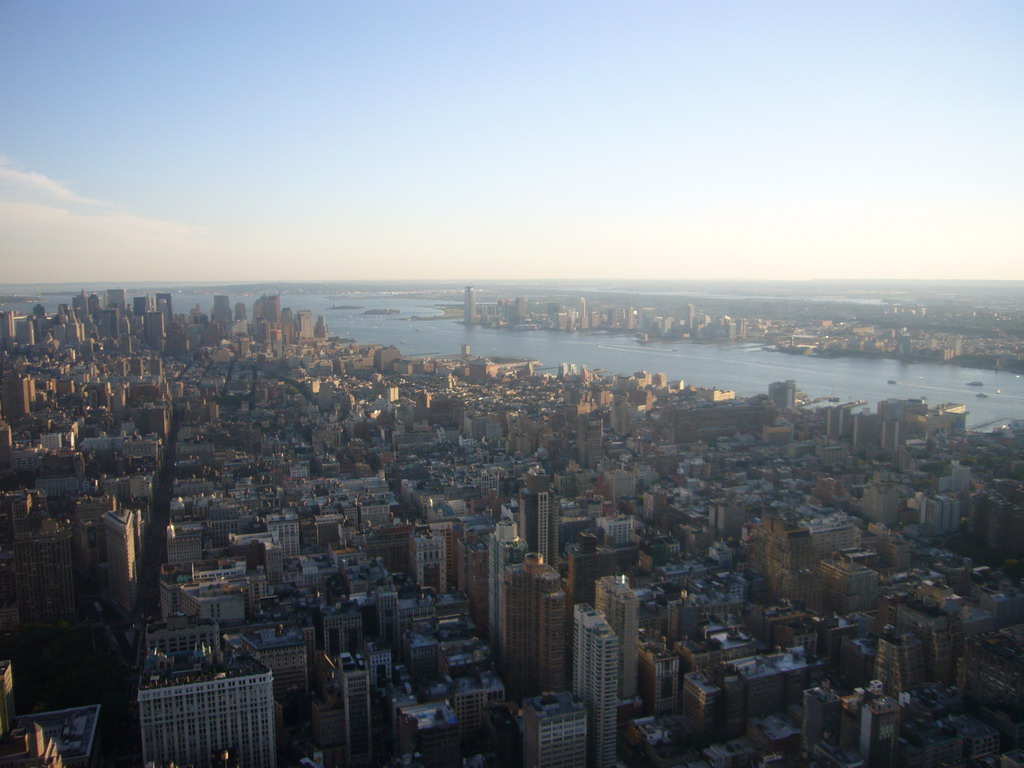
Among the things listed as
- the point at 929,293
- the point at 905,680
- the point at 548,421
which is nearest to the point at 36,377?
the point at 548,421

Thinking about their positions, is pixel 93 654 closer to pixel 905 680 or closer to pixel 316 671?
pixel 316 671

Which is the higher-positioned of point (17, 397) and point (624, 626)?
point (17, 397)

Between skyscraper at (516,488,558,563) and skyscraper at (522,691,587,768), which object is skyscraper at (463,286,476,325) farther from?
skyscraper at (522,691,587,768)

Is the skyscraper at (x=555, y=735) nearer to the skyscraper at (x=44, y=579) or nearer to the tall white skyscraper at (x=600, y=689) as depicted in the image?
the tall white skyscraper at (x=600, y=689)

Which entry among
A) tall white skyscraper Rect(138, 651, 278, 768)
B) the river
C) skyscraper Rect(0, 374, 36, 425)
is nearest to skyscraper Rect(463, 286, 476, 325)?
the river

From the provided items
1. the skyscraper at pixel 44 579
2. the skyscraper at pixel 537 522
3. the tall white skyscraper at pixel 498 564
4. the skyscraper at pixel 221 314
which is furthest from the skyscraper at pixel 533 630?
the skyscraper at pixel 221 314

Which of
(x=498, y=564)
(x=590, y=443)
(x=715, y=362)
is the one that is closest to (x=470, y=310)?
(x=715, y=362)

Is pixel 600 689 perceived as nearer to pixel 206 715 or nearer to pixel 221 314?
pixel 206 715
